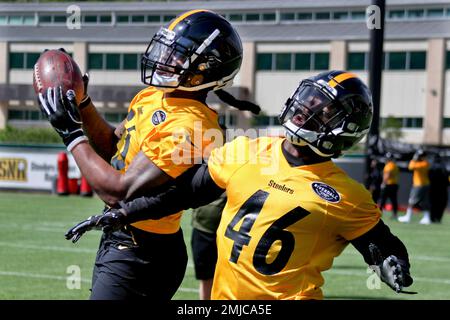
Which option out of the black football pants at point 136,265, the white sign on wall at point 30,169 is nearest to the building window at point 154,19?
the white sign on wall at point 30,169

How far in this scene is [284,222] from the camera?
369cm

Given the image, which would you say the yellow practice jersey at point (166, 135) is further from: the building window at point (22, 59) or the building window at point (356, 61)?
the building window at point (356, 61)

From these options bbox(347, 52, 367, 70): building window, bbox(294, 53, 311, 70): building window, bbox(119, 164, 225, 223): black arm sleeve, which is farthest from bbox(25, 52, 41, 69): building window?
bbox(119, 164, 225, 223): black arm sleeve

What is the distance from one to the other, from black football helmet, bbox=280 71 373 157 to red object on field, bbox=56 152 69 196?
19688 millimetres

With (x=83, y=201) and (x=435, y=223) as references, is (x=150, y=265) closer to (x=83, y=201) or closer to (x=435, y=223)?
(x=435, y=223)

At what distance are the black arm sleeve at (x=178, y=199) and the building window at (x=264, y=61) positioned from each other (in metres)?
42.5

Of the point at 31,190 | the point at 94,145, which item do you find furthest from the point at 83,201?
the point at 94,145

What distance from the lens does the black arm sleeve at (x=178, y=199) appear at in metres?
3.90

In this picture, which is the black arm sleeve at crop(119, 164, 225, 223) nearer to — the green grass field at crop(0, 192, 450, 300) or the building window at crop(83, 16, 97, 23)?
the green grass field at crop(0, 192, 450, 300)

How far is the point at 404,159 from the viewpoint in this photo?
25.5 m

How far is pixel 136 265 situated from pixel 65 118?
87cm

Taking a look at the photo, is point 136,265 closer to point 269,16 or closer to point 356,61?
point 356,61

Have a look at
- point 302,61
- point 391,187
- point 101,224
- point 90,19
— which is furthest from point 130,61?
point 101,224
